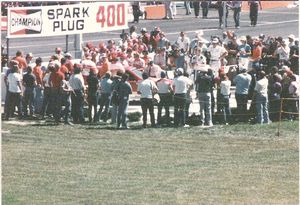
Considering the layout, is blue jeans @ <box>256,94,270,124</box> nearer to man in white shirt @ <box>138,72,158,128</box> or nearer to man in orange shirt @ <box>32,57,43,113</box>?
man in white shirt @ <box>138,72,158,128</box>

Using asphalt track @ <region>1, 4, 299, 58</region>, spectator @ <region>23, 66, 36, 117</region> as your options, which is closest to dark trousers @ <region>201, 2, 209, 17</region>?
asphalt track @ <region>1, 4, 299, 58</region>

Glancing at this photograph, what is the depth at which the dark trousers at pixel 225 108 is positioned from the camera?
20.0 meters

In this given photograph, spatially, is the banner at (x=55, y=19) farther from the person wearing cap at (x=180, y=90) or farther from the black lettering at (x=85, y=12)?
the person wearing cap at (x=180, y=90)

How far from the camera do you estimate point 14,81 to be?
65.8 feet

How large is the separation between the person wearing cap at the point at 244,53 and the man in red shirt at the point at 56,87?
607 cm

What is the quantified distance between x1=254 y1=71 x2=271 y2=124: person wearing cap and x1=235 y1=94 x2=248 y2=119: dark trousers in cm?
46

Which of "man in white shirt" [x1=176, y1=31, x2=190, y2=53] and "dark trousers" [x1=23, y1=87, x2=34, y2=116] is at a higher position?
"man in white shirt" [x1=176, y1=31, x2=190, y2=53]

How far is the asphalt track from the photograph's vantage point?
3612 centimetres

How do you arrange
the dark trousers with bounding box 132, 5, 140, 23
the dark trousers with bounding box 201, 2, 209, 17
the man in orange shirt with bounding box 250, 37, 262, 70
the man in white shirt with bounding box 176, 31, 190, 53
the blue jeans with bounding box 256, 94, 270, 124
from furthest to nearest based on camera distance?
the dark trousers with bounding box 201, 2, 209, 17 → the dark trousers with bounding box 132, 5, 140, 23 → the man in white shirt with bounding box 176, 31, 190, 53 → the man in orange shirt with bounding box 250, 37, 262, 70 → the blue jeans with bounding box 256, 94, 270, 124

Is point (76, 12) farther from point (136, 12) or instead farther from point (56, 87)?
point (136, 12)

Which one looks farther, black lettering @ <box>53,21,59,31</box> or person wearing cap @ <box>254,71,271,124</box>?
black lettering @ <box>53,21,59,31</box>

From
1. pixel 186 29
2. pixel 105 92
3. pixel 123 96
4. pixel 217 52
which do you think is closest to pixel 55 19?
pixel 105 92

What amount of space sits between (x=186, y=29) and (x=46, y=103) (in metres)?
20.0

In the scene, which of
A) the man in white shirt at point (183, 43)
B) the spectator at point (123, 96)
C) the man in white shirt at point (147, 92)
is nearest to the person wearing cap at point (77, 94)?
the spectator at point (123, 96)
